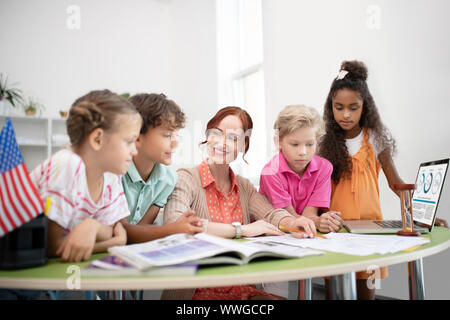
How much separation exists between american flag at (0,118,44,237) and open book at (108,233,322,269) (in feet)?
0.63

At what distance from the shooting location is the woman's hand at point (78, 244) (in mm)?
787

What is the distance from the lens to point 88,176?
88cm

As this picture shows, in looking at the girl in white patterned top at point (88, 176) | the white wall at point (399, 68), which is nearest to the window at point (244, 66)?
the white wall at point (399, 68)

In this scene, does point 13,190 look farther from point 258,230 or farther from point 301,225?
point 301,225

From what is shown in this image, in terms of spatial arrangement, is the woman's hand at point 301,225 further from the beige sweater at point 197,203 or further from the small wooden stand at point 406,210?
the small wooden stand at point 406,210

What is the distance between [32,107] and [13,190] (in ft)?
12.4

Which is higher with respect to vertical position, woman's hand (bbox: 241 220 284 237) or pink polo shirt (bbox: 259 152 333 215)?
pink polo shirt (bbox: 259 152 333 215)

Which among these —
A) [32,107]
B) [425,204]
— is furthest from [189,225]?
[32,107]

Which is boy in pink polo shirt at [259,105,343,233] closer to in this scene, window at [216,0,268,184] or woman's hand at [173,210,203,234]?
woman's hand at [173,210,203,234]

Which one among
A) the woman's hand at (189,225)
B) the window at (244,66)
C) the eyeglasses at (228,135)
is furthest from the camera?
the window at (244,66)

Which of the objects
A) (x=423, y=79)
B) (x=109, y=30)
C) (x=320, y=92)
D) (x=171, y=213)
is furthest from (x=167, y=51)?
(x=171, y=213)

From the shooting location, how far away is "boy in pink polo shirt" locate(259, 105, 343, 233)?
1474 millimetres

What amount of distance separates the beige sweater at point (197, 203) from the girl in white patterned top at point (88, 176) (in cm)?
31

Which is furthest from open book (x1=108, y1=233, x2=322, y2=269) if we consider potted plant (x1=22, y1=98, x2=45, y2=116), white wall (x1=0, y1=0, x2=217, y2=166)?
potted plant (x1=22, y1=98, x2=45, y2=116)
